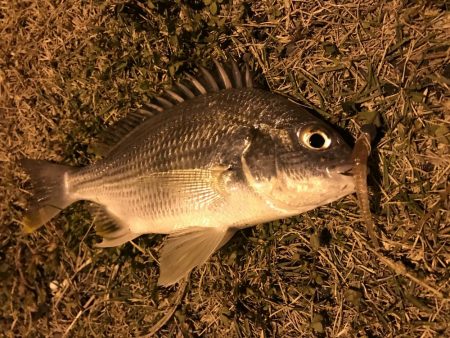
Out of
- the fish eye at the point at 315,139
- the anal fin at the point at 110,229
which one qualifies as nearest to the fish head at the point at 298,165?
the fish eye at the point at 315,139

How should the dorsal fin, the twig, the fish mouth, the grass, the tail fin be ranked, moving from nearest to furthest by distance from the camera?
1. the fish mouth
2. the grass
3. the dorsal fin
4. the twig
5. the tail fin

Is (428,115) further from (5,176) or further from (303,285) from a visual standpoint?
(5,176)

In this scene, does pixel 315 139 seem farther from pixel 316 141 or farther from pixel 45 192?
pixel 45 192

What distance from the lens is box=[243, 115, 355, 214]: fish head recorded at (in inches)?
77.0

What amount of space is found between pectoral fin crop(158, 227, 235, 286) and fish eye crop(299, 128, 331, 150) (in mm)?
673

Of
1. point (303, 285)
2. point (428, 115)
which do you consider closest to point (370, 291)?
point (303, 285)

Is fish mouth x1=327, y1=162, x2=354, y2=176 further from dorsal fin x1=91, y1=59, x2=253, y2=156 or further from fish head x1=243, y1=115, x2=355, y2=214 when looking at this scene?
dorsal fin x1=91, y1=59, x2=253, y2=156

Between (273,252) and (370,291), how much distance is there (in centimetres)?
62

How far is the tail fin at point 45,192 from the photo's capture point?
9.32 feet

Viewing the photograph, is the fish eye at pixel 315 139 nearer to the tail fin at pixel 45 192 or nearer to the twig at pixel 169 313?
the twig at pixel 169 313

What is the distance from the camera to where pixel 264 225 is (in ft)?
8.29

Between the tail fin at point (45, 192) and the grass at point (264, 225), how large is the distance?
0.61 ft

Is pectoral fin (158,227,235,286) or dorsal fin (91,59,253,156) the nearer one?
pectoral fin (158,227,235,286)

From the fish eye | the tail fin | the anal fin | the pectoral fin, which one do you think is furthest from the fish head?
the tail fin
